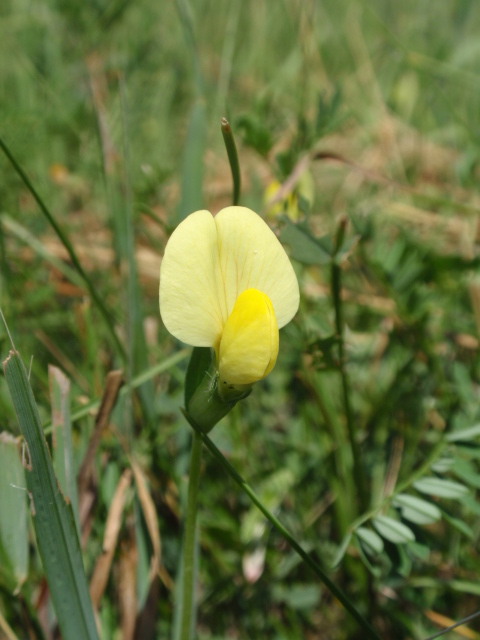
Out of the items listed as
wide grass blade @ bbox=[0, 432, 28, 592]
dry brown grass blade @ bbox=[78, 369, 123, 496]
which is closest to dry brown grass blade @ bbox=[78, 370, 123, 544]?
dry brown grass blade @ bbox=[78, 369, 123, 496]

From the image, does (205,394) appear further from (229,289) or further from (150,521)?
(150,521)

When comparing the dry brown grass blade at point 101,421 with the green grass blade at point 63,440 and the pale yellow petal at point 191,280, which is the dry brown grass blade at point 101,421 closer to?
the green grass blade at point 63,440

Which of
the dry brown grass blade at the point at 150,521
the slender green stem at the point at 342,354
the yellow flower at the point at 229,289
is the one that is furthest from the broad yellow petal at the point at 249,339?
the dry brown grass blade at the point at 150,521

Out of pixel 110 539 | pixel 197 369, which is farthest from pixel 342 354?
pixel 110 539

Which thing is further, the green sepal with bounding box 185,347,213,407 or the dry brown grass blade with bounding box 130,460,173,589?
the dry brown grass blade with bounding box 130,460,173,589

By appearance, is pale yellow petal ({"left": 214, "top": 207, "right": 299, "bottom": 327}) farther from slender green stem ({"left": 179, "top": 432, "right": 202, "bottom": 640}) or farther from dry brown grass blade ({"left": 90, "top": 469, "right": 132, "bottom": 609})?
dry brown grass blade ({"left": 90, "top": 469, "right": 132, "bottom": 609})

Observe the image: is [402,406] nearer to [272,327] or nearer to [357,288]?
[357,288]

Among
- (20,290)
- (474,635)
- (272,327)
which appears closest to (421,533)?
(474,635)
